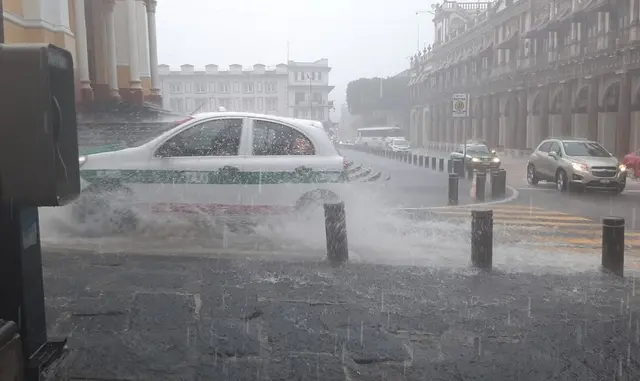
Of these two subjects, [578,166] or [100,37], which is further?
[100,37]

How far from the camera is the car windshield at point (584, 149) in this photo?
16.8 m

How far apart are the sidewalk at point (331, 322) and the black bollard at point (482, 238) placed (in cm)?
33


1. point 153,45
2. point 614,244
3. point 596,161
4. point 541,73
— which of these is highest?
point 153,45

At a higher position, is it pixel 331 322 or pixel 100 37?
pixel 100 37

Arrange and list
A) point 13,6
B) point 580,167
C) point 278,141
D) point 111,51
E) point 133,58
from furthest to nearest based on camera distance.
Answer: point 133,58 < point 111,51 < point 580,167 < point 13,6 < point 278,141

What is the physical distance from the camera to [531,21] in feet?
131

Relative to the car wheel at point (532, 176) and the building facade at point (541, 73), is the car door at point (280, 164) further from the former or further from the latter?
the building facade at point (541, 73)

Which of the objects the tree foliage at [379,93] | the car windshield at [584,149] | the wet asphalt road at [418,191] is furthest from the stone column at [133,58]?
the tree foliage at [379,93]

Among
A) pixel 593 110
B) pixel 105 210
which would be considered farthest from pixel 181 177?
pixel 593 110

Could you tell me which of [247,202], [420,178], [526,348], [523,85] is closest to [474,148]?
[420,178]

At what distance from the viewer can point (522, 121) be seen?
40594 mm

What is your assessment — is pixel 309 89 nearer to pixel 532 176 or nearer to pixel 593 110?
pixel 593 110

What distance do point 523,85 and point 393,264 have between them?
120 feet

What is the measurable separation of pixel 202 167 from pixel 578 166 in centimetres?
1205
